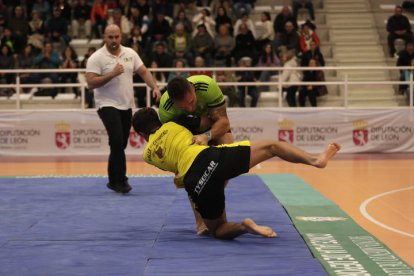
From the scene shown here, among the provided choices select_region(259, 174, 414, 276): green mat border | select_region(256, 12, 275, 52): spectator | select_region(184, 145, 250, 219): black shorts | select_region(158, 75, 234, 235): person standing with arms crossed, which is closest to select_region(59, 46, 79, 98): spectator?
select_region(256, 12, 275, 52): spectator

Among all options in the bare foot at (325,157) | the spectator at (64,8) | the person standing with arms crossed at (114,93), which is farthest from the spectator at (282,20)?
the bare foot at (325,157)

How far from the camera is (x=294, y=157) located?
6223 mm

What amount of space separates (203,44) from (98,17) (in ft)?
10.3

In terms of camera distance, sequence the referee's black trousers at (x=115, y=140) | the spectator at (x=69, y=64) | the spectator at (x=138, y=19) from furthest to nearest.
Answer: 1. the spectator at (x=138, y=19)
2. the spectator at (x=69, y=64)
3. the referee's black trousers at (x=115, y=140)

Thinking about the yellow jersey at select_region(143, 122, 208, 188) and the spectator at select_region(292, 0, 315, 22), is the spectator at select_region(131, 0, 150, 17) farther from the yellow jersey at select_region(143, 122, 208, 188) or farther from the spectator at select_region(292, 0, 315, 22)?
the yellow jersey at select_region(143, 122, 208, 188)

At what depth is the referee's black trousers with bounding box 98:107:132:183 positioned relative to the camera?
937 centimetres

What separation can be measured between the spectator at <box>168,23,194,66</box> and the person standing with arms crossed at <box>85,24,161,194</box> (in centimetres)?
801

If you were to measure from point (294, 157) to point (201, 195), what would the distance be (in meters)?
0.79

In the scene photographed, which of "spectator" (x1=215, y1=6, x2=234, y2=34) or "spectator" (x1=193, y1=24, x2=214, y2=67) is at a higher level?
"spectator" (x1=215, y1=6, x2=234, y2=34)

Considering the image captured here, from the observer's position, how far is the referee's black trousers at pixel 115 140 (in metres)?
9.37

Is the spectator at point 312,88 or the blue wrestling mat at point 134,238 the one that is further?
the spectator at point 312,88

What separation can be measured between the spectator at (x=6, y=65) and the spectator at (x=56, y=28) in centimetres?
143

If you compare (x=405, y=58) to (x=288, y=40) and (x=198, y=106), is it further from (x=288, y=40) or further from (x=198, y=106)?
(x=198, y=106)

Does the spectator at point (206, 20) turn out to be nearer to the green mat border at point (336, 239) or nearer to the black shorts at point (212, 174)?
the green mat border at point (336, 239)
